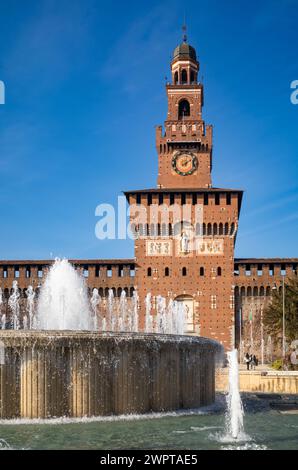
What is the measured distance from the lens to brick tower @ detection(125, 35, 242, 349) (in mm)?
46344

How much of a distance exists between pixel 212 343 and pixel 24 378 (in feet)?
23.1

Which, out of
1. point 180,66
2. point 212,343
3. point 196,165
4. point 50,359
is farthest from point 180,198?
point 50,359

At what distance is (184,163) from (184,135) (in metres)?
2.11

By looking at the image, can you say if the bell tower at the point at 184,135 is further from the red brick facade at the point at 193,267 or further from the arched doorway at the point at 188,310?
the arched doorway at the point at 188,310

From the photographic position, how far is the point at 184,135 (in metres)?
50.8

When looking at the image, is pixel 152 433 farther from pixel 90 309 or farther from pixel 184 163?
pixel 184 163

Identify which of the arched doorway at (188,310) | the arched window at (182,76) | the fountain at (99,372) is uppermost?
the arched window at (182,76)

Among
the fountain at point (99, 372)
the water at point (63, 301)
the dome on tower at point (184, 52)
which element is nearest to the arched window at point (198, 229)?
the water at point (63, 301)

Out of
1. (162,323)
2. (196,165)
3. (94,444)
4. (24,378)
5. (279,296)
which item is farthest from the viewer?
(196,165)

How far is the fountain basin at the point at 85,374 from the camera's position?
1802 cm

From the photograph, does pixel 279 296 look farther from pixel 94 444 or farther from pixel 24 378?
pixel 94 444

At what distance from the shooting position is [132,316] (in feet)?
154

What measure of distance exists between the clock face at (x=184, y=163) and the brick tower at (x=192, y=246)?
1.00 feet

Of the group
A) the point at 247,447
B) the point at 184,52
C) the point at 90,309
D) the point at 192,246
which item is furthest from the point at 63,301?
the point at 247,447
